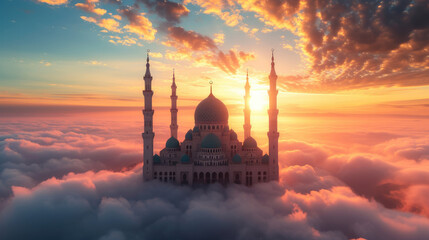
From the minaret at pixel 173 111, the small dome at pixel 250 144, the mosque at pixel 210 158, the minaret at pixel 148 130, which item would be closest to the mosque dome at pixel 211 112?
the mosque at pixel 210 158

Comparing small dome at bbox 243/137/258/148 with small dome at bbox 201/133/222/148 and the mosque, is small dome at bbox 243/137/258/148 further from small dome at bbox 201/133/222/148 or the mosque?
small dome at bbox 201/133/222/148

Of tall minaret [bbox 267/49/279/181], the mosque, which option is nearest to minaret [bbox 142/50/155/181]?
the mosque

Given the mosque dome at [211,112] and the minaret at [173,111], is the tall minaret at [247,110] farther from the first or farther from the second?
the minaret at [173,111]

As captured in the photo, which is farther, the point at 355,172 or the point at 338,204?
the point at 355,172

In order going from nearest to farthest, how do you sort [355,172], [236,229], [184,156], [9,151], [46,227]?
[236,229] < [46,227] < [184,156] < [355,172] < [9,151]

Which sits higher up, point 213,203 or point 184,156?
point 184,156

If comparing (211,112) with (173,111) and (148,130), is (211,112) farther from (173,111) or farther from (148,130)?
(148,130)

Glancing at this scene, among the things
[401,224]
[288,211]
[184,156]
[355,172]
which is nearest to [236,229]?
[288,211]

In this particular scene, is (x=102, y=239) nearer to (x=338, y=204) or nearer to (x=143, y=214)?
(x=143, y=214)
